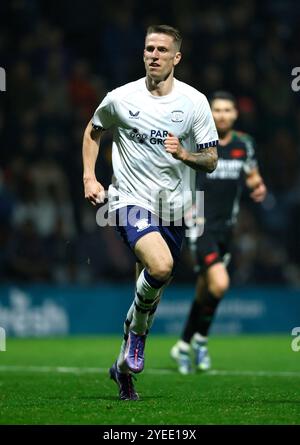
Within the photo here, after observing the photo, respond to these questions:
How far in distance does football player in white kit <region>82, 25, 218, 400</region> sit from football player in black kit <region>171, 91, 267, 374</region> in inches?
141

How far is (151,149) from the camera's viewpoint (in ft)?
28.0

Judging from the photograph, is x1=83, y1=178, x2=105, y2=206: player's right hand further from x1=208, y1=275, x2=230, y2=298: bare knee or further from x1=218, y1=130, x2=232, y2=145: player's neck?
x1=218, y1=130, x2=232, y2=145: player's neck

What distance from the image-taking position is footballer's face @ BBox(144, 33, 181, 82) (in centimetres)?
844

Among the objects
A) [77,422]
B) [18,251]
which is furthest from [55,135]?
[77,422]

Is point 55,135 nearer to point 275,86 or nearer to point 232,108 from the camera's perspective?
point 275,86

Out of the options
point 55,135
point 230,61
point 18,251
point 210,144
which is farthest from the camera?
point 230,61

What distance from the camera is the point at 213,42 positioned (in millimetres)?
20141

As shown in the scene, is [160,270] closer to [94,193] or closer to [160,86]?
[94,193]

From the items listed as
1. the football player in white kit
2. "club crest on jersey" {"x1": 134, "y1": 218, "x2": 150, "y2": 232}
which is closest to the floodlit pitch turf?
the football player in white kit

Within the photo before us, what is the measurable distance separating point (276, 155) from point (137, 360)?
11441 mm

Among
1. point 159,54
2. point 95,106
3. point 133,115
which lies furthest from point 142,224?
point 95,106

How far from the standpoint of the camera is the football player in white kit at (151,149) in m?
8.38

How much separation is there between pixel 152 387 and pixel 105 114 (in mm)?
2566

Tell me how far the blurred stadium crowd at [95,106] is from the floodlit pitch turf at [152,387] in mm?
2003
